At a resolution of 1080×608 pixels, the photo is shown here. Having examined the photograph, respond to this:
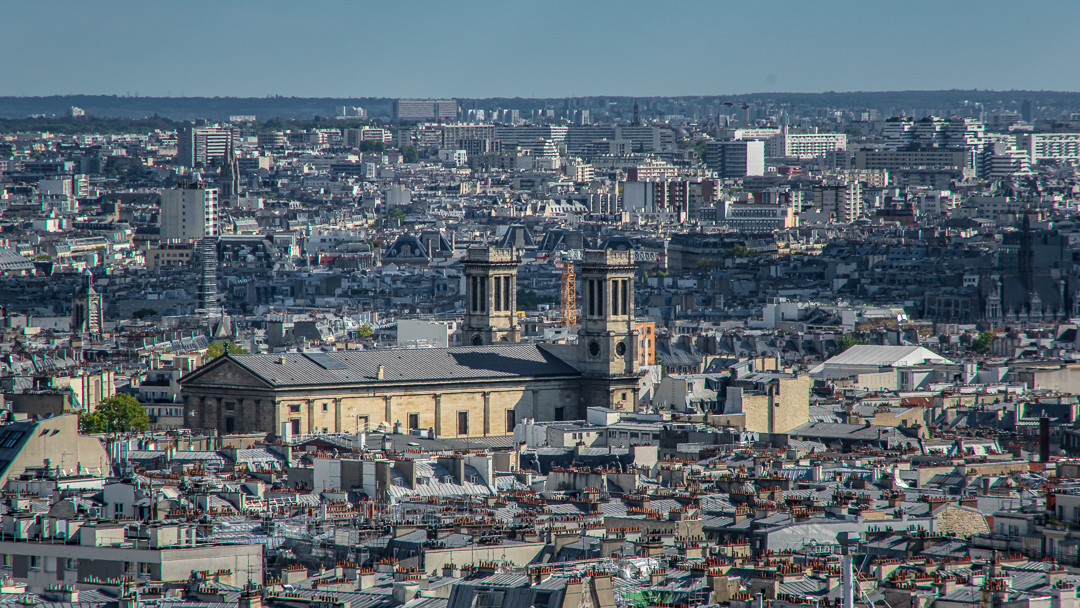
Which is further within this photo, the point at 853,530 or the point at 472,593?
the point at 853,530

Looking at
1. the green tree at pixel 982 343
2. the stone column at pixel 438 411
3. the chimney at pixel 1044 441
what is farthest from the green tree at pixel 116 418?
the green tree at pixel 982 343

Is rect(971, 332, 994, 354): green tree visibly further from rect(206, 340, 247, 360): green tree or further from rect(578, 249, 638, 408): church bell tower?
rect(578, 249, 638, 408): church bell tower

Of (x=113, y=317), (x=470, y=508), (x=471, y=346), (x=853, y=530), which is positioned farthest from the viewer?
(x=113, y=317)

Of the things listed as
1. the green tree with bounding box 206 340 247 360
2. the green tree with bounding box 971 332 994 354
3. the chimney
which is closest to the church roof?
the chimney

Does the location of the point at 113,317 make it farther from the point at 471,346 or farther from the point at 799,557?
the point at 799,557

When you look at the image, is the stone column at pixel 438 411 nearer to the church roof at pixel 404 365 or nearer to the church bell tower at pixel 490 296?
the church roof at pixel 404 365

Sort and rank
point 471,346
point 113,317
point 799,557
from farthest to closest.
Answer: point 113,317 → point 471,346 → point 799,557

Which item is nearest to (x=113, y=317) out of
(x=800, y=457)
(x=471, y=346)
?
(x=471, y=346)
